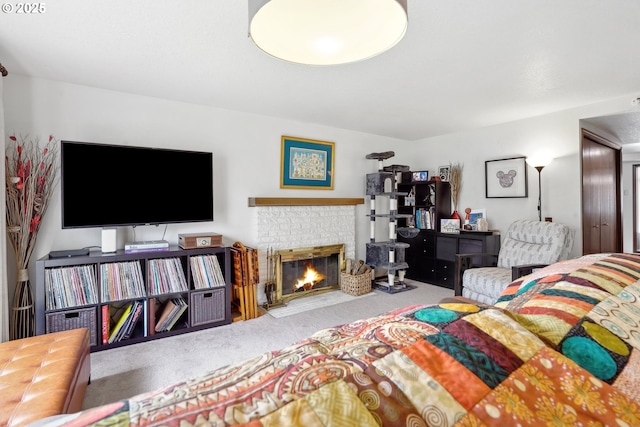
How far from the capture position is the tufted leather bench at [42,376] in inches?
50.9

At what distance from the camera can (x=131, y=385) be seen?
7.07 feet

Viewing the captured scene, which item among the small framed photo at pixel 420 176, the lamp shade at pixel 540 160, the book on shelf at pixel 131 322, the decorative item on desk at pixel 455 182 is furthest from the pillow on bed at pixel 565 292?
the small framed photo at pixel 420 176

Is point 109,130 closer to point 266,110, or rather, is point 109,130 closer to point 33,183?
point 33,183

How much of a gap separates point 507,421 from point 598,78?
134 inches

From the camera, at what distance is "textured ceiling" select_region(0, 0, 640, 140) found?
70.1 inches

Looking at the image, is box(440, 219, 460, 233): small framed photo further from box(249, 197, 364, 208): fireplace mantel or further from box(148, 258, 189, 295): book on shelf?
box(148, 258, 189, 295): book on shelf

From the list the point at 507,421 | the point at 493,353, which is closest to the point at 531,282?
the point at 493,353

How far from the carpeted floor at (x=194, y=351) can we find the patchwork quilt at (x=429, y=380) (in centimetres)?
180

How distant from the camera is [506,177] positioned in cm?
418

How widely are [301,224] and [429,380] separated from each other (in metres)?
3.55

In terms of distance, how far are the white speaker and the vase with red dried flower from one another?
0.47 metres

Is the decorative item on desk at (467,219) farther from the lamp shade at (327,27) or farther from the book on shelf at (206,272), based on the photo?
the lamp shade at (327,27)

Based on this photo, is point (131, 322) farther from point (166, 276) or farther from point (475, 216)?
point (475, 216)

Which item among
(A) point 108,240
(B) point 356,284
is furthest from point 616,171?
(A) point 108,240
